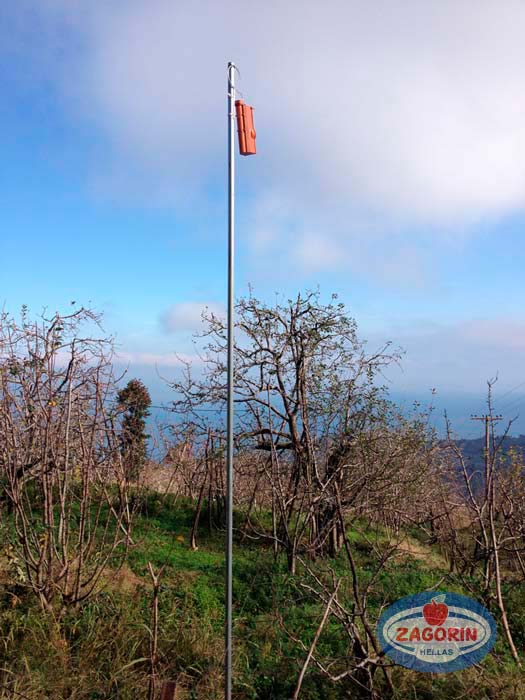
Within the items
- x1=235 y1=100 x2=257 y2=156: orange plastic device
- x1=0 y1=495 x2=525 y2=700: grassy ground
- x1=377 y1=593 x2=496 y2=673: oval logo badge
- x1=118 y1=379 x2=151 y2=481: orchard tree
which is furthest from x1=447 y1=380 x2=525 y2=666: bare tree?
x1=118 y1=379 x2=151 y2=481: orchard tree

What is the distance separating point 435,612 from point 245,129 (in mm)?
3758

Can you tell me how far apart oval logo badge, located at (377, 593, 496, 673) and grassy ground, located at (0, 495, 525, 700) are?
0.09 metres

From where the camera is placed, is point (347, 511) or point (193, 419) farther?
point (193, 419)

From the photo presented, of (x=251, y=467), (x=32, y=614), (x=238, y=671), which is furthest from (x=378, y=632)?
(x=251, y=467)

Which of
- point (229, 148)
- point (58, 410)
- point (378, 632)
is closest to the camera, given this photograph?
point (229, 148)

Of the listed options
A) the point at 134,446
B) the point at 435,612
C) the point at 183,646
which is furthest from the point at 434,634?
the point at 134,446

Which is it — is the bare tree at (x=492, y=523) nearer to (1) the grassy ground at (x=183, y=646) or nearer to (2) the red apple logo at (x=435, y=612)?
(2) the red apple logo at (x=435, y=612)

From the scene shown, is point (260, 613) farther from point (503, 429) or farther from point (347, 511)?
point (503, 429)

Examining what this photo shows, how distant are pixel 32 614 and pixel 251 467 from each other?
3.10 meters

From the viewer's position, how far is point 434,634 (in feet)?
11.7

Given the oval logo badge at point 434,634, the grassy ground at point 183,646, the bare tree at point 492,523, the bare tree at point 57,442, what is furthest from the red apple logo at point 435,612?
the bare tree at point 57,442

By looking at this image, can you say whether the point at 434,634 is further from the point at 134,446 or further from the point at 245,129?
the point at 245,129

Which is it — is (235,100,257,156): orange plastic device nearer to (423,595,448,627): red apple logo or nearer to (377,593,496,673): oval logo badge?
(377,593,496,673): oval logo badge

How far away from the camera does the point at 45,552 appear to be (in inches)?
139
